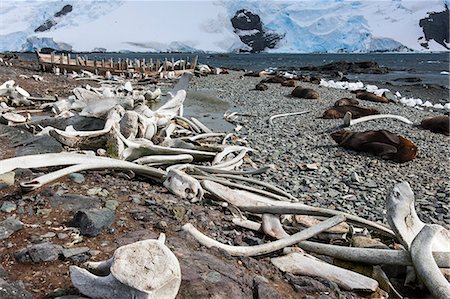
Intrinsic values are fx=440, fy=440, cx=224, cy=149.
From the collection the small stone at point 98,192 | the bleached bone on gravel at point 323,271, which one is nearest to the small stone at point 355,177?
the bleached bone on gravel at point 323,271

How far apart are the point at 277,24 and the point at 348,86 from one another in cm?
5965

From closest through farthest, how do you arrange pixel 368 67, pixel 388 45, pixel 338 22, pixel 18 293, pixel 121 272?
pixel 121 272, pixel 18 293, pixel 368 67, pixel 338 22, pixel 388 45

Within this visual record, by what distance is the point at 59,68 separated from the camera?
19688 millimetres

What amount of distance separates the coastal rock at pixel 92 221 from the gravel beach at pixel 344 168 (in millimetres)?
2287

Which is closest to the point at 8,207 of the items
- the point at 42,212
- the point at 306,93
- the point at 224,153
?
the point at 42,212

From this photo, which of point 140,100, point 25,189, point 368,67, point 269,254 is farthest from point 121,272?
point 368,67

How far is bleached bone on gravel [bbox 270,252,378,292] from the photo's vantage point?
6.83 feet

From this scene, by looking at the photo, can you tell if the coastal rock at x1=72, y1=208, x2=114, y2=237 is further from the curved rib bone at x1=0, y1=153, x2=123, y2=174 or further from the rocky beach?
the curved rib bone at x1=0, y1=153, x2=123, y2=174

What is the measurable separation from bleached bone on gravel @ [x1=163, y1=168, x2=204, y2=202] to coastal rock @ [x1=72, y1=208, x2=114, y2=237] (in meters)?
0.72

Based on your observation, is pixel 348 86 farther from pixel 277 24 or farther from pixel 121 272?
pixel 277 24

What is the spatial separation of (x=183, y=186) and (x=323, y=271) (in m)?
1.19

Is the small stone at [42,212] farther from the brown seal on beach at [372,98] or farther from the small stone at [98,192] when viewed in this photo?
the brown seal on beach at [372,98]

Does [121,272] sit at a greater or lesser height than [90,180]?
greater

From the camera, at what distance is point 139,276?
1.43m
